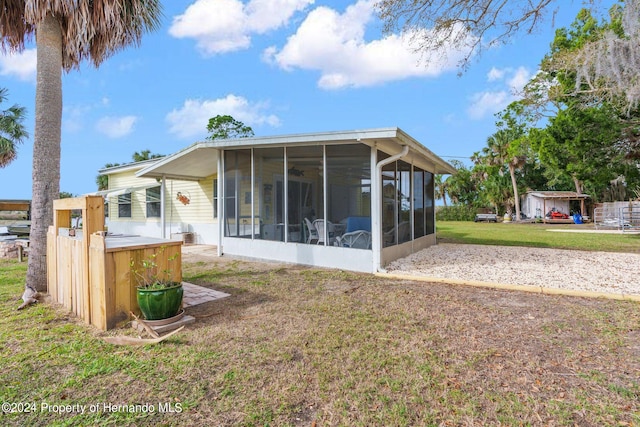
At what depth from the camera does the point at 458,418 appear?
2176 millimetres

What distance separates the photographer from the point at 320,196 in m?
7.38

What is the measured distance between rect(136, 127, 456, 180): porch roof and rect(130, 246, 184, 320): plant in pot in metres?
4.06

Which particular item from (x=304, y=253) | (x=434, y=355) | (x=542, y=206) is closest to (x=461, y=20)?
(x=304, y=253)

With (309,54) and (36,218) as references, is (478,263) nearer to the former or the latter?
(36,218)

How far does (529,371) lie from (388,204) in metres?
4.91

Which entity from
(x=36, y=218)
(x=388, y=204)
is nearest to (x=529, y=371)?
(x=388, y=204)

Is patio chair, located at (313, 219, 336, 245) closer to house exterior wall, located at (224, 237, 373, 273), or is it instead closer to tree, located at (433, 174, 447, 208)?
house exterior wall, located at (224, 237, 373, 273)

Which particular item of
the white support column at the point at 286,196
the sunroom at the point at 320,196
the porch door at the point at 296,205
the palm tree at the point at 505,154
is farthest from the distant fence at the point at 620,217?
the white support column at the point at 286,196

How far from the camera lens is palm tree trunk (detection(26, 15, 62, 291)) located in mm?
5082

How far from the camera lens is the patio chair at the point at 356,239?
7.09 metres

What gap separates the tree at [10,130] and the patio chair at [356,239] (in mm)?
16362

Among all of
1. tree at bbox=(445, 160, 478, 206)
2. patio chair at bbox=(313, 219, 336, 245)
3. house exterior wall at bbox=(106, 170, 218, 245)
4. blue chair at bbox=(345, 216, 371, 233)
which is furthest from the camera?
tree at bbox=(445, 160, 478, 206)

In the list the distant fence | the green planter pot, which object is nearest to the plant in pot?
the green planter pot

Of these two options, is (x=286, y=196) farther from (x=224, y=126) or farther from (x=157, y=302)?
(x=224, y=126)
